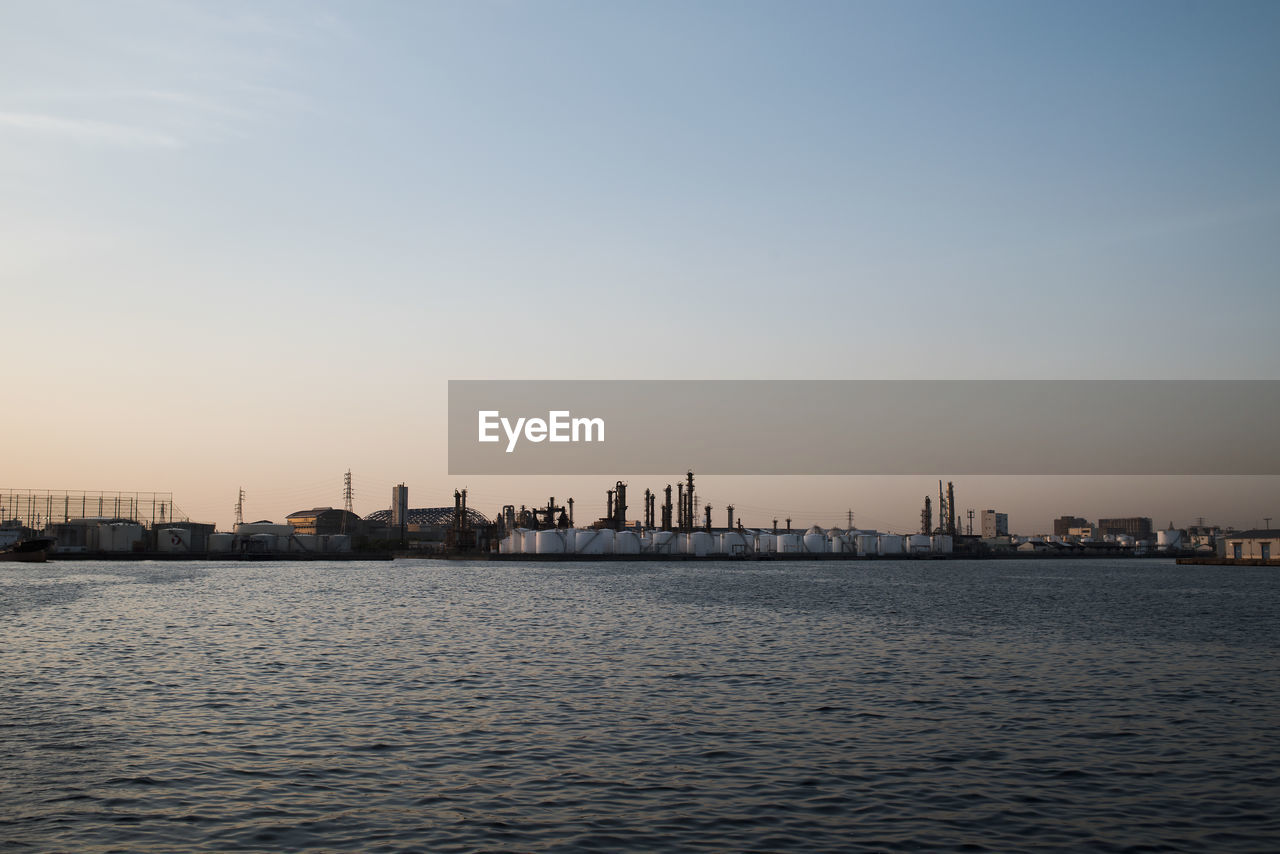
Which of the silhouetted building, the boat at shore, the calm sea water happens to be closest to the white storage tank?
the boat at shore

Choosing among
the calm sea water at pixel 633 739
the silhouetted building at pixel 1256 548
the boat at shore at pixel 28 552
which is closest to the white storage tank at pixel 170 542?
the boat at shore at pixel 28 552

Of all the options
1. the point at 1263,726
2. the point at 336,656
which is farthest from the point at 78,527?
the point at 1263,726

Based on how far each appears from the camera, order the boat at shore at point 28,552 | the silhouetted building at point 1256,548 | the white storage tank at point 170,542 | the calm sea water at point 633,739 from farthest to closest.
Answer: the white storage tank at point 170,542 → the silhouetted building at point 1256,548 → the boat at shore at point 28,552 → the calm sea water at point 633,739

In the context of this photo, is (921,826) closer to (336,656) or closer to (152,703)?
(152,703)

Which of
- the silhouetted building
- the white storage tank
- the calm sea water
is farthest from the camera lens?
the white storage tank

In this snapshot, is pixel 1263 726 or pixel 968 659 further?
pixel 968 659

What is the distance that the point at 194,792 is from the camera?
→ 17.9m

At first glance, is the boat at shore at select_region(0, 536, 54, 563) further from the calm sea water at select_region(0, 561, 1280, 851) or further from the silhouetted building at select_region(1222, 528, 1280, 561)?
the silhouetted building at select_region(1222, 528, 1280, 561)

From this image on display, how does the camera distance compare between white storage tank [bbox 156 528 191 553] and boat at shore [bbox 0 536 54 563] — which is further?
white storage tank [bbox 156 528 191 553]

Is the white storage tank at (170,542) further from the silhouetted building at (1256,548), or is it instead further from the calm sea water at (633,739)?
the silhouetted building at (1256,548)

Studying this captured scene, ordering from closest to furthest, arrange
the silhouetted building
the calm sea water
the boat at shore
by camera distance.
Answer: the calm sea water → the boat at shore → the silhouetted building

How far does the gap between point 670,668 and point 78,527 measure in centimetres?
18876

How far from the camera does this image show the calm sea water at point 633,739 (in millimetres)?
15977

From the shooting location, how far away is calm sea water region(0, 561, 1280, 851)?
15977 millimetres
